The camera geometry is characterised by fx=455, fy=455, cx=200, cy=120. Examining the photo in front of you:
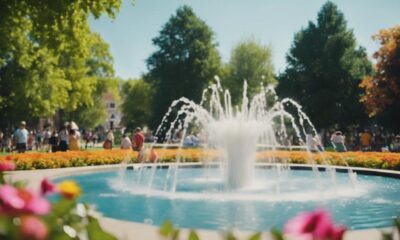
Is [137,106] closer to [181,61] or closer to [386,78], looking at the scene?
[181,61]

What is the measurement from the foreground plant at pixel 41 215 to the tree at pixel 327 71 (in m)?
42.1

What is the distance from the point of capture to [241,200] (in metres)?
11.2

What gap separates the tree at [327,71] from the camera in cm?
4316

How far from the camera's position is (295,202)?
36.2 ft

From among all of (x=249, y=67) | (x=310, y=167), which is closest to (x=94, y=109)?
(x=249, y=67)

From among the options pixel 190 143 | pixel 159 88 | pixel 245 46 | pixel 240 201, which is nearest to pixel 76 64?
pixel 159 88

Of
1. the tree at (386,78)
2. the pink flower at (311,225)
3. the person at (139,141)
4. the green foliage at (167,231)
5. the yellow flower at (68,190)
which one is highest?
the tree at (386,78)

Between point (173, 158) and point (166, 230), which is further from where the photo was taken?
point (173, 158)

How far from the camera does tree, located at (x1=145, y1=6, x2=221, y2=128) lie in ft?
168

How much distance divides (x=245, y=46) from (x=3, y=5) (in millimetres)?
43838

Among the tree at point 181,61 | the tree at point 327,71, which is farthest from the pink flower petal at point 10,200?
the tree at point 181,61

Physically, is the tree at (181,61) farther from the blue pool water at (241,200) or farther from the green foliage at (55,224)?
the green foliage at (55,224)

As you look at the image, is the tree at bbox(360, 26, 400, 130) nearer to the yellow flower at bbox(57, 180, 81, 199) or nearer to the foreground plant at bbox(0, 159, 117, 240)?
the foreground plant at bbox(0, 159, 117, 240)

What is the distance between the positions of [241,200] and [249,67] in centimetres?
4896
